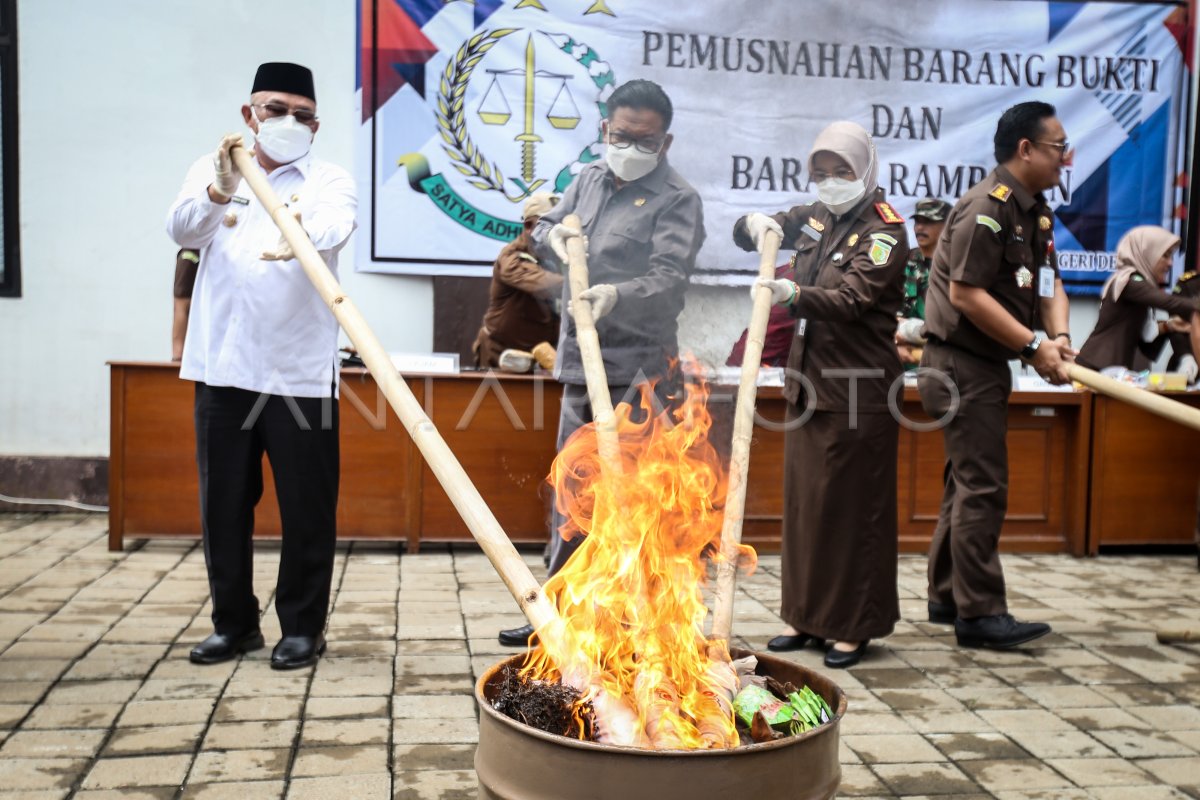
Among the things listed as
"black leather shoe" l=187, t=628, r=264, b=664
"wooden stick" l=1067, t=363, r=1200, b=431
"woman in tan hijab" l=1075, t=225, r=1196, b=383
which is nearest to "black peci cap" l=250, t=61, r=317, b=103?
"black leather shoe" l=187, t=628, r=264, b=664

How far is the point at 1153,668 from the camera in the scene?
13.7 feet

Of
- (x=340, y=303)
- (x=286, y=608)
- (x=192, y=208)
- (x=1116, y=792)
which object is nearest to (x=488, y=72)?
(x=192, y=208)

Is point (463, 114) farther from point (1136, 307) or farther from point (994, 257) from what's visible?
point (1136, 307)

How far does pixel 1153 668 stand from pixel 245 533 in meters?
3.49

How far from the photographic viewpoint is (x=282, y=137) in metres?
3.76

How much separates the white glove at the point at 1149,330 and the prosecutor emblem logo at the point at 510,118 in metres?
3.99

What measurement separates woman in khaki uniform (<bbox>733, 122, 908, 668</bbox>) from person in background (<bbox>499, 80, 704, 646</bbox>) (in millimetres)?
282

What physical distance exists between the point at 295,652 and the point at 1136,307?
A: 20.3ft

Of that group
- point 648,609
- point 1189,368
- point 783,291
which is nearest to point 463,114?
point 783,291

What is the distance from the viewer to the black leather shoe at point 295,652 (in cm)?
384

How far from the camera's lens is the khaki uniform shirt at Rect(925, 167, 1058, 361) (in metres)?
4.22

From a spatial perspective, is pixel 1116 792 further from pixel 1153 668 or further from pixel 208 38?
pixel 208 38

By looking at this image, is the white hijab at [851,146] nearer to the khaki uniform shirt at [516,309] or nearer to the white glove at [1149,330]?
the khaki uniform shirt at [516,309]

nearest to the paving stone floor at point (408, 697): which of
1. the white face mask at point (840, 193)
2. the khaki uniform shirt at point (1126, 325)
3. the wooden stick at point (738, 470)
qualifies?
the wooden stick at point (738, 470)
